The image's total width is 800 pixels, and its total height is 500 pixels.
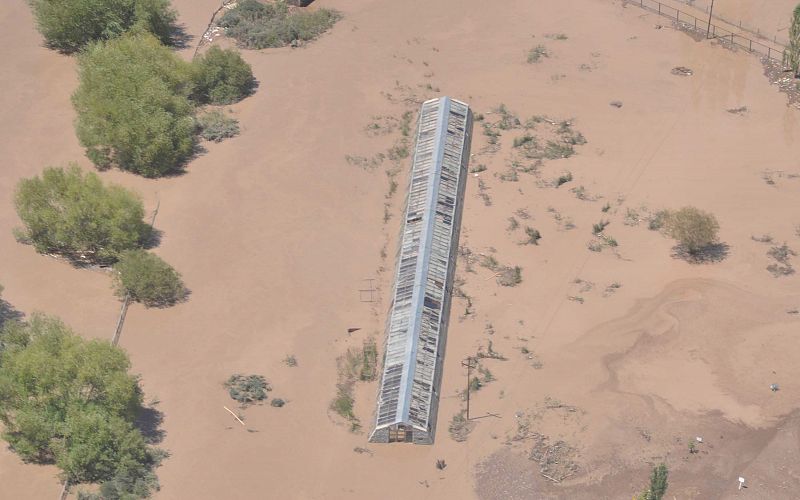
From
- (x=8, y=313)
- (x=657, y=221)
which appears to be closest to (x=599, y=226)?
(x=657, y=221)

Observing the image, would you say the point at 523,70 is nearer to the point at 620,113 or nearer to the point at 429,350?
the point at 620,113

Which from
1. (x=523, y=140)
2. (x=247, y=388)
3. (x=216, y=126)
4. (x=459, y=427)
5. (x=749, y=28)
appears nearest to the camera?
(x=459, y=427)

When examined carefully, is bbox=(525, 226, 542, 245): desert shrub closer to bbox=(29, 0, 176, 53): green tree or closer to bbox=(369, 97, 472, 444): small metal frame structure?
bbox=(369, 97, 472, 444): small metal frame structure

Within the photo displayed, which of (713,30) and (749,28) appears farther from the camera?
(749,28)

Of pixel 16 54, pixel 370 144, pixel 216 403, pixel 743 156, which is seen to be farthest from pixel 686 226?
pixel 16 54

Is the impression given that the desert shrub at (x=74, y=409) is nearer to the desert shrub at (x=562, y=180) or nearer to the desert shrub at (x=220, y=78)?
the desert shrub at (x=220, y=78)

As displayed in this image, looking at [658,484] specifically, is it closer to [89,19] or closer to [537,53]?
[537,53]
